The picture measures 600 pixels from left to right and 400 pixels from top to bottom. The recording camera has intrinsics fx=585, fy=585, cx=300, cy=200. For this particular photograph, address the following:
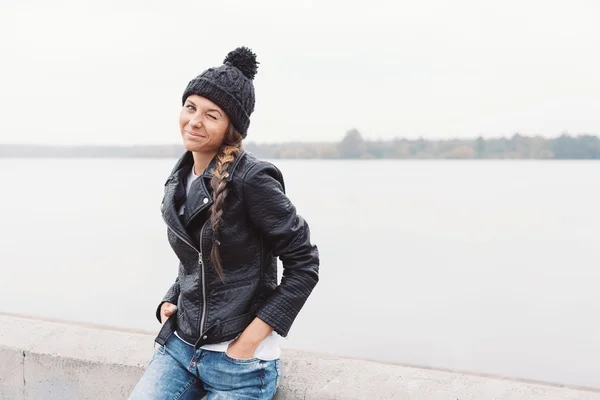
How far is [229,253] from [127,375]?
801 millimetres

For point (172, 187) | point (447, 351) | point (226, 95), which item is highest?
point (226, 95)

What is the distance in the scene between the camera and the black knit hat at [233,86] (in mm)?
1836

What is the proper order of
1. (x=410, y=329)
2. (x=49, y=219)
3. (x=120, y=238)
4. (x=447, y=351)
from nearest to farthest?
(x=447, y=351), (x=410, y=329), (x=120, y=238), (x=49, y=219)

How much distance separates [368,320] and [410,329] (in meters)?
0.94

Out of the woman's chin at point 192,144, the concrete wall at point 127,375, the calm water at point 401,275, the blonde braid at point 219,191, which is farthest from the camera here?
the calm water at point 401,275

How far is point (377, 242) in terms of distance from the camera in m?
18.4

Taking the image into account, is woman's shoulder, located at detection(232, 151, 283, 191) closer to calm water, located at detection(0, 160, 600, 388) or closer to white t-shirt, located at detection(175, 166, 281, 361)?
white t-shirt, located at detection(175, 166, 281, 361)

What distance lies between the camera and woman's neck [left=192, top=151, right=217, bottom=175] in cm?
194

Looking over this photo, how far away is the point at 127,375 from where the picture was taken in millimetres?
2246

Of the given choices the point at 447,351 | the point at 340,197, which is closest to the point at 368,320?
the point at 447,351

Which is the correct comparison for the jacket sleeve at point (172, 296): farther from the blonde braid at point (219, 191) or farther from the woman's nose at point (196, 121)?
the woman's nose at point (196, 121)

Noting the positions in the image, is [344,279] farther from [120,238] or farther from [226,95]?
[226,95]

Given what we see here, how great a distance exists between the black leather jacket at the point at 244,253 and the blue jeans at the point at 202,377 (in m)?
0.08

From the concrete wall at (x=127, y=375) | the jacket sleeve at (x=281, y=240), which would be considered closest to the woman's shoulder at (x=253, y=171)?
the jacket sleeve at (x=281, y=240)
